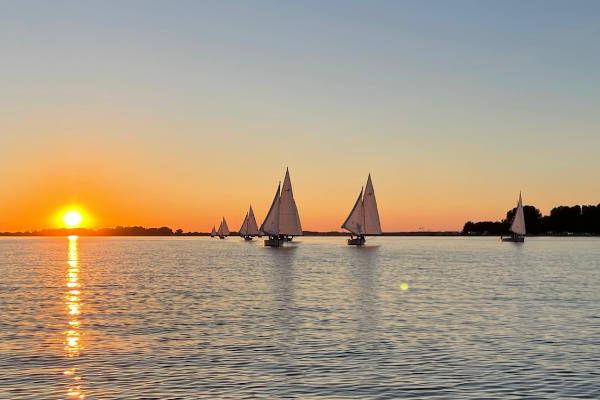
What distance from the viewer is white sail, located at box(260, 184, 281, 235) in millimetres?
150350

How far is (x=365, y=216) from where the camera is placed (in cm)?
15800

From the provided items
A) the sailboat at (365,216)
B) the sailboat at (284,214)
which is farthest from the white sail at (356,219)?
the sailboat at (284,214)

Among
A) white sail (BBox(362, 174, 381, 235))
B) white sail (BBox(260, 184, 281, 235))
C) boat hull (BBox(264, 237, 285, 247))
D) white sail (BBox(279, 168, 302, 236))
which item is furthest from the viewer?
boat hull (BBox(264, 237, 285, 247))

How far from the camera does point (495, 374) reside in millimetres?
24219

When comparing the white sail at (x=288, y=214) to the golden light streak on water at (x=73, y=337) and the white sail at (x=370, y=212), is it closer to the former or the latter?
the white sail at (x=370, y=212)

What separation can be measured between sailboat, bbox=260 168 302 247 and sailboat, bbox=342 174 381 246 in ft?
44.3

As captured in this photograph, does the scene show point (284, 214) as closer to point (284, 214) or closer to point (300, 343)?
point (284, 214)

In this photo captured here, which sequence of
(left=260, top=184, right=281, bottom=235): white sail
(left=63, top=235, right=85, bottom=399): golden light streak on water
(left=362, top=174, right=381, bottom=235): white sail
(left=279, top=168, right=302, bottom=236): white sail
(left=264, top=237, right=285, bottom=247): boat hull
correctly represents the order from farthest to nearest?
(left=264, top=237, right=285, bottom=247): boat hull, (left=362, top=174, right=381, bottom=235): white sail, (left=260, top=184, right=281, bottom=235): white sail, (left=279, top=168, right=302, bottom=236): white sail, (left=63, top=235, right=85, bottom=399): golden light streak on water

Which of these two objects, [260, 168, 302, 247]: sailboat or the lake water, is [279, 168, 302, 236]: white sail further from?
the lake water

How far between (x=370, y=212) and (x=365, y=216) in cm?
181

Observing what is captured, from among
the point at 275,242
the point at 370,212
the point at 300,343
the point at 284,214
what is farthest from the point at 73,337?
the point at 275,242

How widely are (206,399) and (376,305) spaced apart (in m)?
27.4

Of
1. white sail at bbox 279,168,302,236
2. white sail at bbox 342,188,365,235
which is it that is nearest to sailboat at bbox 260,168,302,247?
white sail at bbox 279,168,302,236

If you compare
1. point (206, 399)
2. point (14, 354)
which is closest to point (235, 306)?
point (14, 354)
